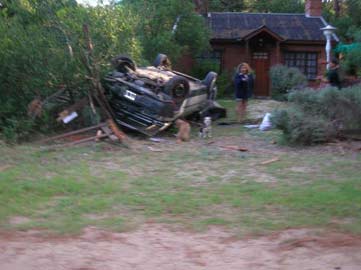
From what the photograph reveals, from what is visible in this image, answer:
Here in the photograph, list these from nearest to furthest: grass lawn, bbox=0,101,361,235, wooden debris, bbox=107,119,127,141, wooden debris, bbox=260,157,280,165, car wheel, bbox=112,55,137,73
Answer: grass lawn, bbox=0,101,361,235 < wooden debris, bbox=260,157,280,165 < wooden debris, bbox=107,119,127,141 < car wheel, bbox=112,55,137,73

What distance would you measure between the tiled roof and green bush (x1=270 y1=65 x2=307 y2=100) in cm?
379

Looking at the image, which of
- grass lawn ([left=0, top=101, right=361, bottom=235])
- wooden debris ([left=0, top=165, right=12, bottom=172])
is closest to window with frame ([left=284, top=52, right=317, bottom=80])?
grass lawn ([left=0, top=101, right=361, bottom=235])

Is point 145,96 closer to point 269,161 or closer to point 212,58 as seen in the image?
point 269,161

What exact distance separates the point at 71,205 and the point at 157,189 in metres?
1.33

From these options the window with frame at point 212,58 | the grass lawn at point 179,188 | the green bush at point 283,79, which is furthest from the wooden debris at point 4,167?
the window with frame at point 212,58

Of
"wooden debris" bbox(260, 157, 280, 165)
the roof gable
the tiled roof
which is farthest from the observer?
the tiled roof

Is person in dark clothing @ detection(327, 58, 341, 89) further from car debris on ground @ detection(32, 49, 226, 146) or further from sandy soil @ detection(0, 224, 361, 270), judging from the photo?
sandy soil @ detection(0, 224, 361, 270)

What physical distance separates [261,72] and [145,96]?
15.4 m

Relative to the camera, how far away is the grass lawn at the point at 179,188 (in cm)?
612

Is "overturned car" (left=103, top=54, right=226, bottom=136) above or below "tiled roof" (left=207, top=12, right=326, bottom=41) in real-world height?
below

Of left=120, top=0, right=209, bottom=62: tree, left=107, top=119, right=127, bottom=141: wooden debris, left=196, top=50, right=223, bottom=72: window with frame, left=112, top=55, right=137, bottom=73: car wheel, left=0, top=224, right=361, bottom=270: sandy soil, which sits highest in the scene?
left=120, top=0, right=209, bottom=62: tree

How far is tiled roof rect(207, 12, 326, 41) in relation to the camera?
2638 cm

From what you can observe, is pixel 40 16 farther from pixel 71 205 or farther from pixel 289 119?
pixel 71 205

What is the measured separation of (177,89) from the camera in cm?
1282
